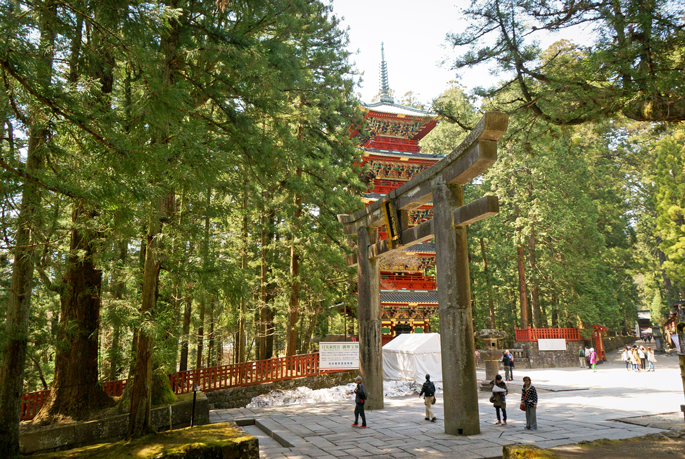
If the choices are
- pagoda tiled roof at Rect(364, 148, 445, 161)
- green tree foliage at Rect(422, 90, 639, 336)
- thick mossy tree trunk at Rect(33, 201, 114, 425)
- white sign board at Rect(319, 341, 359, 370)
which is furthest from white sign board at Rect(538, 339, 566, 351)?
thick mossy tree trunk at Rect(33, 201, 114, 425)

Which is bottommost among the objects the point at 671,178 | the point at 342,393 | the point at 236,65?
the point at 342,393

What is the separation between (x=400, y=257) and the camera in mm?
21984

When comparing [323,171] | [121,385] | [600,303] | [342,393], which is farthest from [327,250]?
[600,303]

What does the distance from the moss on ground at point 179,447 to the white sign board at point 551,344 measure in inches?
833

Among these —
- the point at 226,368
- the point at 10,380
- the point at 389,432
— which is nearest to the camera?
the point at 10,380

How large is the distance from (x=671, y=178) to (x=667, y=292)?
1169cm

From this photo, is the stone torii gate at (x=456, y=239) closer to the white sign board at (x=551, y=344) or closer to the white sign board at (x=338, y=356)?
the white sign board at (x=338, y=356)

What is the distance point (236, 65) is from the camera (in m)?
7.76

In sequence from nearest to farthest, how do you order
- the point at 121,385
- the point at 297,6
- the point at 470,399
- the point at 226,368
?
1. the point at 470,399
2. the point at 121,385
3. the point at 297,6
4. the point at 226,368

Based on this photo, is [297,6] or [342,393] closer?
[297,6]

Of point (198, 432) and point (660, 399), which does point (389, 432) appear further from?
point (660, 399)

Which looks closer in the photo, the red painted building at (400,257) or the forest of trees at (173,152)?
the forest of trees at (173,152)

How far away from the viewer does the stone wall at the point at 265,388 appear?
41.1ft

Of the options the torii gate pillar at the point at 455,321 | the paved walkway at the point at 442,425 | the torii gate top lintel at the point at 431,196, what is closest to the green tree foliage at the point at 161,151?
the torii gate top lintel at the point at 431,196
